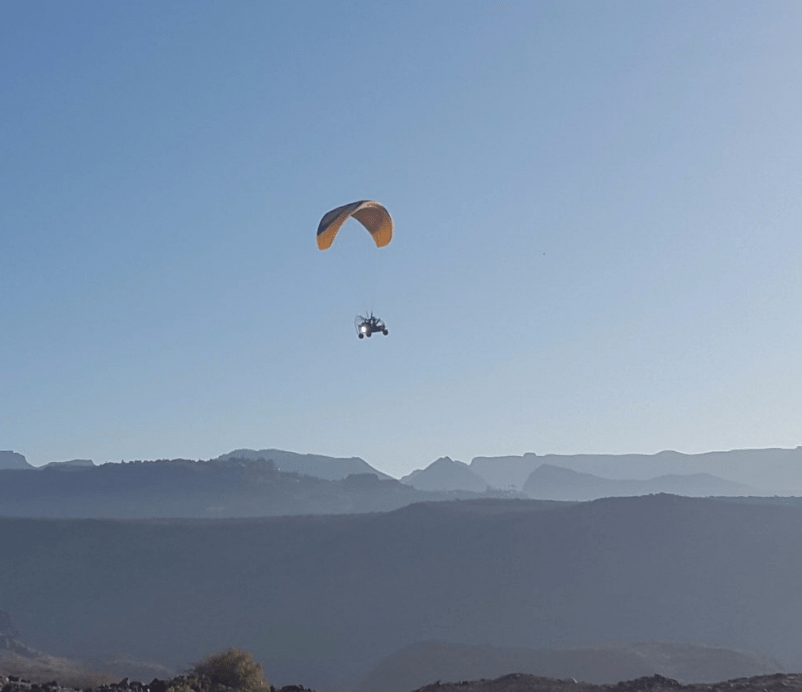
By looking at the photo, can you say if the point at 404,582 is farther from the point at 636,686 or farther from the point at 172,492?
the point at 172,492

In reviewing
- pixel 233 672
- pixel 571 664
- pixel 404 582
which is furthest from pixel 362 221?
pixel 404 582

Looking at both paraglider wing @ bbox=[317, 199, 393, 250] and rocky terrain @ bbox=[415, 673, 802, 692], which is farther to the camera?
paraglider wing @ bbox=[317, 199, 393, 250]

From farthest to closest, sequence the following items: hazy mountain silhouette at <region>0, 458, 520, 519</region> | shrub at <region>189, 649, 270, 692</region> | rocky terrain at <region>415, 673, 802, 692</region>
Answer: hazy mountain silhouette at <region>0, 458, 520, 519</region> → shrub at <region>189, 649, 270, 692</region> → rocky terrain at <region>415, 673, 802, 692</region>

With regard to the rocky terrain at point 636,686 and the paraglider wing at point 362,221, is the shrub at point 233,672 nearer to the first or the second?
the rocky terrain at point 636,686

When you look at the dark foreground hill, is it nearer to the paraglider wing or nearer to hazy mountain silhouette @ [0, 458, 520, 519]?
the paraglider wing

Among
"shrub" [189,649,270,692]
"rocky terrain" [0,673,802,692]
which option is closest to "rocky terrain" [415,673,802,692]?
"rocky terrain" [0,673,802,692]

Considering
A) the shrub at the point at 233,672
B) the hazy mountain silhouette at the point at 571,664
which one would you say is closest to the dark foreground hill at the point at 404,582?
the hazy mountain silhouette at the point at 571,664

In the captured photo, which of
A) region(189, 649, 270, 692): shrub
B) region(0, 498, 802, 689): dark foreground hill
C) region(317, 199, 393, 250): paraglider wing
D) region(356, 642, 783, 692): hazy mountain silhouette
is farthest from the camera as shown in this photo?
region(0, 498, 802, 689): dark foreground hill
